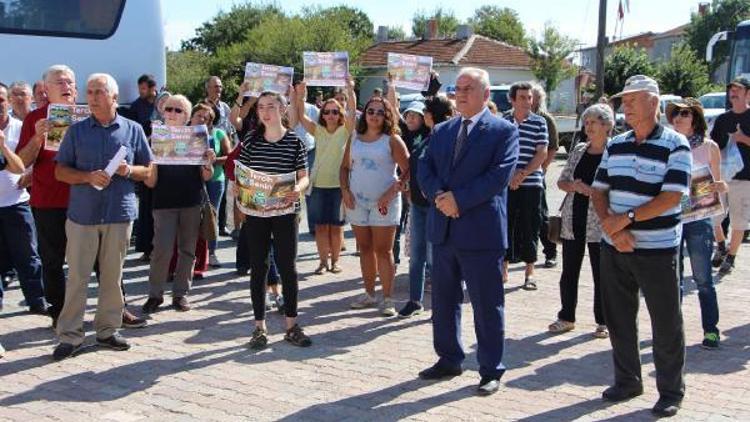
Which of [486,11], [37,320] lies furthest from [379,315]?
[486,11]

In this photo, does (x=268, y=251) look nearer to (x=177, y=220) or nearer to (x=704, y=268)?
(x=177, y=220)

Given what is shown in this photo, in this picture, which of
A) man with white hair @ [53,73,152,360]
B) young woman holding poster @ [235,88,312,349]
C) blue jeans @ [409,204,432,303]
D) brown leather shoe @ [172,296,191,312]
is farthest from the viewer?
brown leather shoe @ [172,296,191,312]

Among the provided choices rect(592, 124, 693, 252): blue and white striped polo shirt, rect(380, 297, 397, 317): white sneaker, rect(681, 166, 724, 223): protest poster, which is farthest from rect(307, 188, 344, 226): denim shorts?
rect(592, 124, 693, 252): blue and white striped polo shirt

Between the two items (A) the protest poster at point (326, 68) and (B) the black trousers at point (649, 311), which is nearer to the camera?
(B) the black trousers at point (649, 311)

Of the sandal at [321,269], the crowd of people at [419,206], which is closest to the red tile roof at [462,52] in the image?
the sandal at [321,269]

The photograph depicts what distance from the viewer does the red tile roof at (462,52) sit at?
170ft

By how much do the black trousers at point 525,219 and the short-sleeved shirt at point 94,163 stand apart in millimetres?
3946

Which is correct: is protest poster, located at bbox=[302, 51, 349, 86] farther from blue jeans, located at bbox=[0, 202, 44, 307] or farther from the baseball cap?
the baseball cap

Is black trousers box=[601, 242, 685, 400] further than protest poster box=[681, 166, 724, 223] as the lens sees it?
No

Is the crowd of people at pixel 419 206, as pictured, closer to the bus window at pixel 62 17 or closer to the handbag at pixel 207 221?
the handbag at pixel 207 221

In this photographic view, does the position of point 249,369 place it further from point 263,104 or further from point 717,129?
point 717,129

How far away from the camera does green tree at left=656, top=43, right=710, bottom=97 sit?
132ft

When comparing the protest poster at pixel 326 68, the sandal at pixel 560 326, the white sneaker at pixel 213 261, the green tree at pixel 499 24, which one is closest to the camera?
the sandal at pixel 560 326

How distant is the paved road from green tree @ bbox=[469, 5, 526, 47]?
73.7 metres
